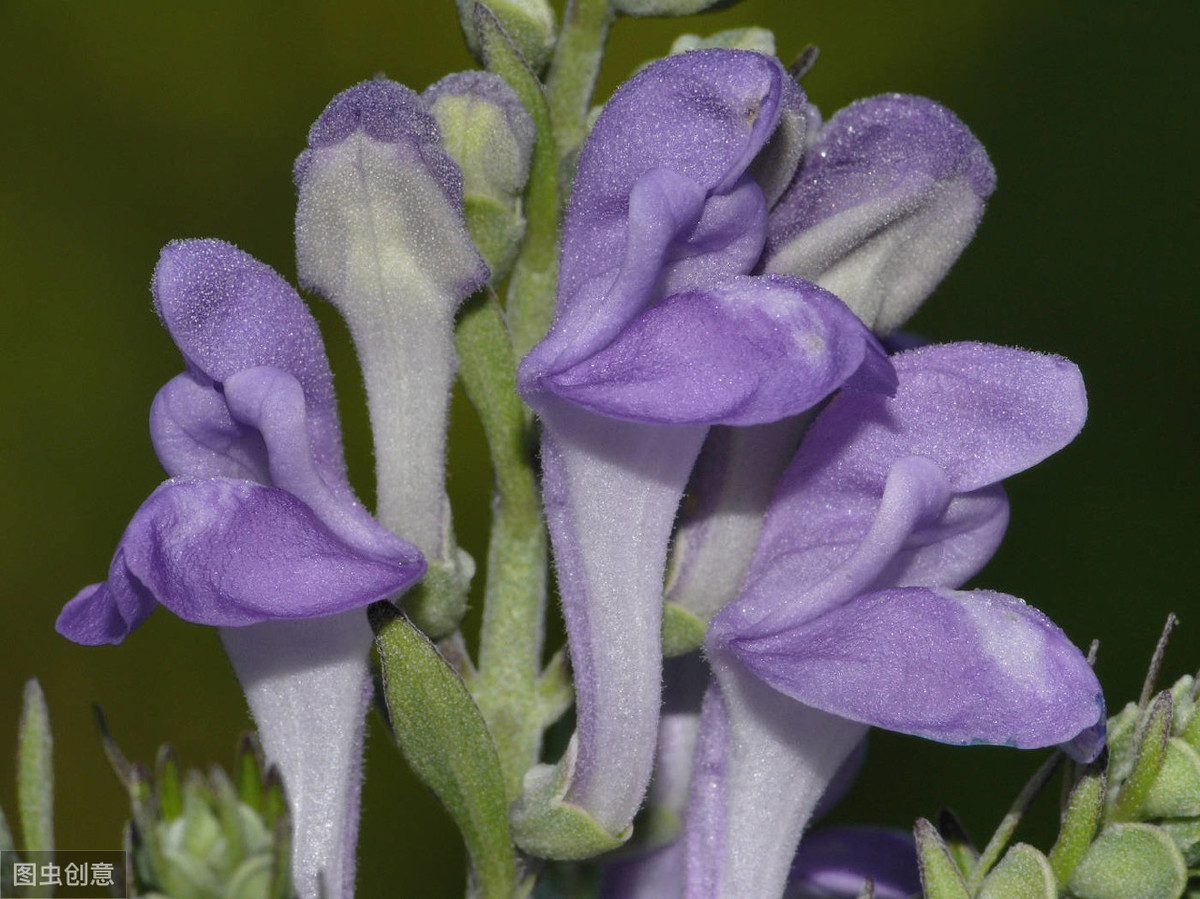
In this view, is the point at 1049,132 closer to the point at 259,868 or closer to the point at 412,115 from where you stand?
the point at 412,115

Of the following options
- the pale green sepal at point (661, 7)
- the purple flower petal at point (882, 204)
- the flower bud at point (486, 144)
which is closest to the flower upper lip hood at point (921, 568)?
the purple flower petal at point (882, 204)

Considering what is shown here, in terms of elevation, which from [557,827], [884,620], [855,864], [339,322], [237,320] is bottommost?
[339,322]

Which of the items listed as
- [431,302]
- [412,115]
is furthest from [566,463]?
[412,115]

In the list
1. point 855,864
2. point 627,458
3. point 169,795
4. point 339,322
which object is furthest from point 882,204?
point 339,322

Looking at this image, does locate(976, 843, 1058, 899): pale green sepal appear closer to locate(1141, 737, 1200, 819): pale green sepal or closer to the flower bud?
locate(1141, 737, 1200, 819): pale green sepal

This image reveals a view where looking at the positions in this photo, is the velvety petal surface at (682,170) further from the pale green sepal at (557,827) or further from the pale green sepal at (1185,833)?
the pale green sepal at (1185,833)

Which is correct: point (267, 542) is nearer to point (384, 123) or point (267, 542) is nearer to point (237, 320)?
point (237, 320)

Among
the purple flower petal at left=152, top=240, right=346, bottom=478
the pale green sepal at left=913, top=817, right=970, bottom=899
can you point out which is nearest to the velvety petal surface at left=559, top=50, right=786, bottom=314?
the purple flower petal at left=152, top=240, right=346, bottom=478
